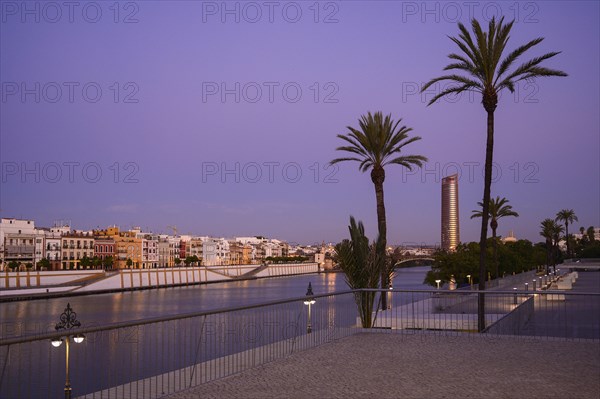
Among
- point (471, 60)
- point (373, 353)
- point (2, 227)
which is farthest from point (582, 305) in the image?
point (2, 227)

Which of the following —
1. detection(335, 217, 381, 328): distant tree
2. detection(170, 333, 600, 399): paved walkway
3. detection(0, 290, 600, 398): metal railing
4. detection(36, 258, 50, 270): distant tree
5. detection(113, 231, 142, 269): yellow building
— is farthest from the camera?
detection(113, 231, 142, 269): yellow building

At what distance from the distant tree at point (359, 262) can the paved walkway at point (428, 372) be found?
4.10m

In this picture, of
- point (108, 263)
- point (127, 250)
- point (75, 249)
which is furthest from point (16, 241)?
point (127, 250)

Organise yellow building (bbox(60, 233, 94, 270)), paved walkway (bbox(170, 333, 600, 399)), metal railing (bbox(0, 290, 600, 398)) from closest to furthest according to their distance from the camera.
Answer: paved walkway (bbox(170, 333, 600, 399))
metal railing (bbox(0, 290, 600, 398))
yellow building (bbox(60, 233, 94, 270))

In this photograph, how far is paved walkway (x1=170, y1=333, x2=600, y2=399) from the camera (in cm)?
921

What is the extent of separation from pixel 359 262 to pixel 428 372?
8207 millimetres

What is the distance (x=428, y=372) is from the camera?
10805 mm

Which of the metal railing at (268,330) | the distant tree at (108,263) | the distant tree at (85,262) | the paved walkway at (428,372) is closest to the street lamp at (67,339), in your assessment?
the metal railing at (268,330)

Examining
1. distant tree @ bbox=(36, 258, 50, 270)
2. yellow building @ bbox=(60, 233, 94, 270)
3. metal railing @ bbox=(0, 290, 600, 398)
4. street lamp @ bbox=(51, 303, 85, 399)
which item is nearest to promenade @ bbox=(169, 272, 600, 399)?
metal railing @ bbox=(0, 290, 600, 398)

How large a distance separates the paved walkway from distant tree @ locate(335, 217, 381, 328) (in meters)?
4.10

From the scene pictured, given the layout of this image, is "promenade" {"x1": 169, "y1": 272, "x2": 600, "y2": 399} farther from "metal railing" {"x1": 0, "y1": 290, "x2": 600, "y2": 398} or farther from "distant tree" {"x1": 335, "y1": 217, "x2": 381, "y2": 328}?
"distant tree" {"x1": 335, "y1": 217, "x2": 381, "y2": 328}

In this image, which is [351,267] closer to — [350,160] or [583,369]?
[583,369]

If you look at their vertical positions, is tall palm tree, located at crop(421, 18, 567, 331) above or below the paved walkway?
above

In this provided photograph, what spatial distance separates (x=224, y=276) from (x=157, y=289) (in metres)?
36.0
